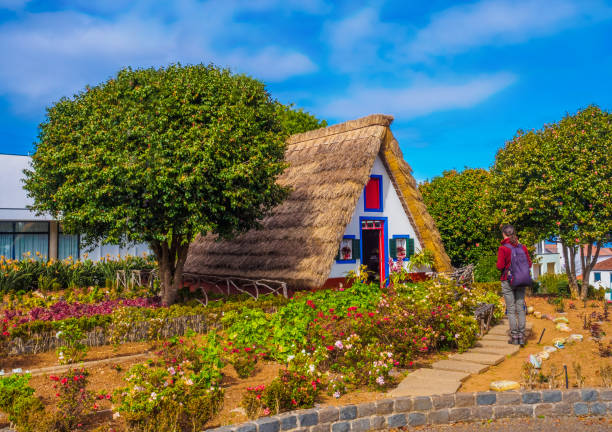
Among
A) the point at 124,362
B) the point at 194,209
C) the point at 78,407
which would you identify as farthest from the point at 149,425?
the point at 194,209

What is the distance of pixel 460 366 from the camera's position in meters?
8.27

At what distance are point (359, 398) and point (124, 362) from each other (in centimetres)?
425

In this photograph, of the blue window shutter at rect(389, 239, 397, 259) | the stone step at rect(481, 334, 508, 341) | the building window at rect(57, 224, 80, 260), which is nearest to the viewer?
the stone step at rect(481, 334, 508, 341)

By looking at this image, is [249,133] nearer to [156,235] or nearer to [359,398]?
[156,235]

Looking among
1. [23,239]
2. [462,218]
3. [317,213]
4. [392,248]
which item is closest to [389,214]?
[392,248]

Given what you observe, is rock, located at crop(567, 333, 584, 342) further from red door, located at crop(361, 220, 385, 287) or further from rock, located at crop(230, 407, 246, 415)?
red door, located at crop(361, 220, 385, 287)

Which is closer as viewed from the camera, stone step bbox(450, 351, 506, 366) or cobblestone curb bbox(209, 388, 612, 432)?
cobblestone curb bbox(209, 388, 612, 432)

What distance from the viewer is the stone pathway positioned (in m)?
7.06

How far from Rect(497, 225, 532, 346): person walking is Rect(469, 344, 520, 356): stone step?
1.11 ft

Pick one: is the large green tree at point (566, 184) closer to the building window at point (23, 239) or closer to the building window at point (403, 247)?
the building window at point (403, 247)

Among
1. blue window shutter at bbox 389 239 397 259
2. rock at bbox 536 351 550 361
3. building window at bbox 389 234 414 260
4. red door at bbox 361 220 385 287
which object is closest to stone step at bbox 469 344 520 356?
rock at bbox 536 351 550 361

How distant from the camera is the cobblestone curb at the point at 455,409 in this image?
19.9ft

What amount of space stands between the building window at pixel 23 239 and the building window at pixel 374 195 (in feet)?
45.6

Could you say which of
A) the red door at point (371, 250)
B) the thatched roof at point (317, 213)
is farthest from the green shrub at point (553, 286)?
the red door at point (371, 250)
